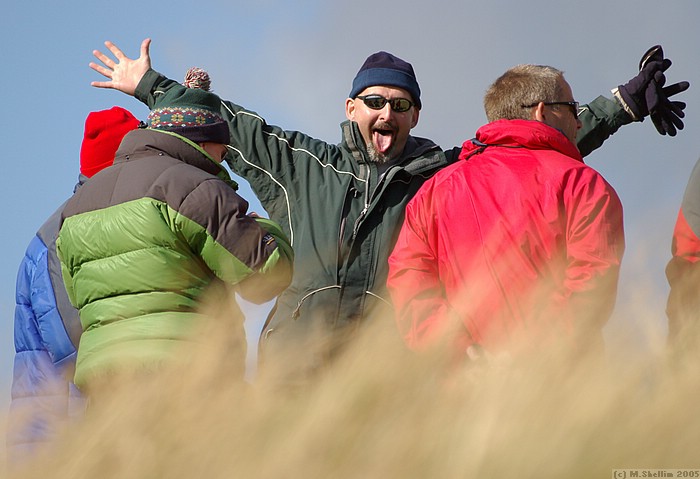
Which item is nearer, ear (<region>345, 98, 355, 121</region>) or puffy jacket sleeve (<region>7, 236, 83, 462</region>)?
puffy jacket sleeve (<region>7, 236, 83, 462</region>)

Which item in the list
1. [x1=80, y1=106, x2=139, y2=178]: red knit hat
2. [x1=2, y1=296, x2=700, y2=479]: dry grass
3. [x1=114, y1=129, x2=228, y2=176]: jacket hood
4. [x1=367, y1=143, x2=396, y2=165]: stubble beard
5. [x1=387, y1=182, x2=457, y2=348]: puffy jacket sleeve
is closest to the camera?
[x1=2, y1=296, x2=700, y2=479]: dry grass

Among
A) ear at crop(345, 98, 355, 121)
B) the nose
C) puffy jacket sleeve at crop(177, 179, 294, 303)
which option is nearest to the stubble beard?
the nose

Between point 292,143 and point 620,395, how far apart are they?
333cm

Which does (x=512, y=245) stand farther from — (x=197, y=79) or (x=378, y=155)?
(x=197, y=79)

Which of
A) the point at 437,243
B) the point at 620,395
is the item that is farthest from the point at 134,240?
the point at 620,395

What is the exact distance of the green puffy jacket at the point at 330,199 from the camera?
527cm

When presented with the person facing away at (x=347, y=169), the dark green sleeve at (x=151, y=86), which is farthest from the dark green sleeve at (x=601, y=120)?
the dark green sleeve at (x=151, y=86)

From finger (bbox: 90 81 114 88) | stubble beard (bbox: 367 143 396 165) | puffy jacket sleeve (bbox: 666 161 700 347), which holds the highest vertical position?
finger (bbox: 90 81 114 88)

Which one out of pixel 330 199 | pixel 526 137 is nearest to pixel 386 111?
pixel 330 199

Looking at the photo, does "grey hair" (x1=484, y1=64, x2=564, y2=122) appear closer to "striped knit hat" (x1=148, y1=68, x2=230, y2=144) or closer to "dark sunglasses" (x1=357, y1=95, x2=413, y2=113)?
"striped knit hat" (x1=148, y1=68, x2=230, y2=144)

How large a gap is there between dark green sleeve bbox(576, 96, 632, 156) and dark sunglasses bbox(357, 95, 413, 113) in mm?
946

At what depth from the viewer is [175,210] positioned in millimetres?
3830

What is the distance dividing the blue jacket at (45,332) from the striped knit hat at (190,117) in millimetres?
921

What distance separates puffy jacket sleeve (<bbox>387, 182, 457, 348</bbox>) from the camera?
372 cm
